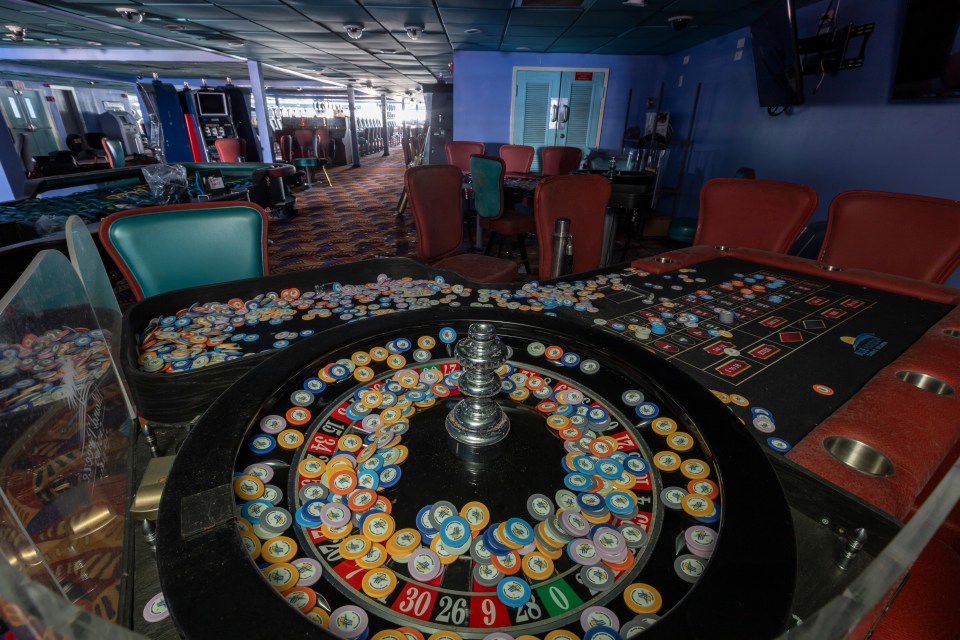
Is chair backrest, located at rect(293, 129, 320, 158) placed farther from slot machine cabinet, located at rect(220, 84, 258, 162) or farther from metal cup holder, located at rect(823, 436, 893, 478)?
metal cup holder, located at rect(823, 436, 893, 478)

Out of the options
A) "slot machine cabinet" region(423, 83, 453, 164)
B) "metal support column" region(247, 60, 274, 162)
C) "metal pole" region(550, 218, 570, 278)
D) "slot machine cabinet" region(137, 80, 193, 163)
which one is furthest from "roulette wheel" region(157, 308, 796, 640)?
"slot machine cabinet" region(137, 80, 193, 163)

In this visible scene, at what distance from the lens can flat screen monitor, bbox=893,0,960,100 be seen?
2717 millimetres

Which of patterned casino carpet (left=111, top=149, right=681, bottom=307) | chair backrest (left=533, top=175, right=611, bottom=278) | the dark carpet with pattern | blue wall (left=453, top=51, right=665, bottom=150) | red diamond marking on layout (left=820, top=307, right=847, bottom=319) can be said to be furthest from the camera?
blue wall (left=453, top=51, right=665, bottom=150)

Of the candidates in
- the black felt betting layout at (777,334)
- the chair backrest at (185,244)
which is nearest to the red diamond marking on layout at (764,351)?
the black felt betting layout at (777,334)

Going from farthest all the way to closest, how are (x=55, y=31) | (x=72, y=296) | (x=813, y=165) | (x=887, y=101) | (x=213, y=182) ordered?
(x=55, y=31) → (x=213, y=182) → (x=813, y=165) → (x=887, y=101) → (x=72, y=296)

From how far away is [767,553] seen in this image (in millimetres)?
439

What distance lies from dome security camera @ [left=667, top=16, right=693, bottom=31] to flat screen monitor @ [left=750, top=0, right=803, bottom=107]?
74 cm

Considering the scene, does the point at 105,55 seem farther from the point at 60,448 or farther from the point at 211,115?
the point at 60,448

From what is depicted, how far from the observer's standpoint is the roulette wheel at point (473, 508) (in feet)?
1.34

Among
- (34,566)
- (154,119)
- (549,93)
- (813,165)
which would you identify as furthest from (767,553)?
(154,119)

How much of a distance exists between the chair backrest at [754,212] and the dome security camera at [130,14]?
704 centimetres

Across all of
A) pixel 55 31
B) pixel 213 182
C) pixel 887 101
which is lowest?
pixel 213 182

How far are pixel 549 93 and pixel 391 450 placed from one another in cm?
779

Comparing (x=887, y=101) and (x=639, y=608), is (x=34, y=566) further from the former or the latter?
(x=887, y=101)
